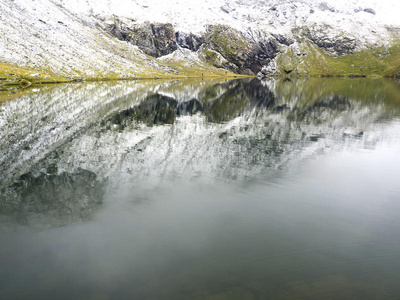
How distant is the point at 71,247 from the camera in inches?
671

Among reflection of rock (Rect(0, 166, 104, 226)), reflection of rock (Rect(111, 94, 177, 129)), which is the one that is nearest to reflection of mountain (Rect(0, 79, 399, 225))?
reflection of rock (Rect(0, 166, 104, 226))

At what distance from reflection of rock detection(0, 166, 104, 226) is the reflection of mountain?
3.3 inches

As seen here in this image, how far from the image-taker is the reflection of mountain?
26.2 m

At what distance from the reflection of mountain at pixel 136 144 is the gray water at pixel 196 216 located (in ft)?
0.81

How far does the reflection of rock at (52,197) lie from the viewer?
2078 centimetres

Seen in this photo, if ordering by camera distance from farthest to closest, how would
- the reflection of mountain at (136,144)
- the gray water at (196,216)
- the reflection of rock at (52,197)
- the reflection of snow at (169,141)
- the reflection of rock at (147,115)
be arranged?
the reflection of rock at (147,115), the reflection of snow at (169,141), the reflection of mountain at (136,144), the reflection of rock at (52,197), the gray water at (196,216)

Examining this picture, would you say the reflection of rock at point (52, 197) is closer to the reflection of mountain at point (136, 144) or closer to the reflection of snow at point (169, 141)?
the reflection of mountain at point (136, 144)

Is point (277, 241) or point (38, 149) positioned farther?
point (38, 149)

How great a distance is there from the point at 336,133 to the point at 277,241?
1612 inches

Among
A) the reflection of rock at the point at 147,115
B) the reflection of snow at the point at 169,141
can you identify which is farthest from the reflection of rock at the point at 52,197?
the reflection of rock at the point at 147,115

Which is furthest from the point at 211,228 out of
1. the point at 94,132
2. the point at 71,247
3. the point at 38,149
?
the point at 94,132

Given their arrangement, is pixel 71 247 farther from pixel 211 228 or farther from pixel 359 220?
pixel 359 220

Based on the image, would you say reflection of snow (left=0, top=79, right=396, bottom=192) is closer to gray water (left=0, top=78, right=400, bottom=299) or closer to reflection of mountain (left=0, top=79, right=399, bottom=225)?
reflection of mountain (left=0, top=79, right=399, bottom=225)

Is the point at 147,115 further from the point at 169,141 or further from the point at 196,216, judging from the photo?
the point at 196,216
